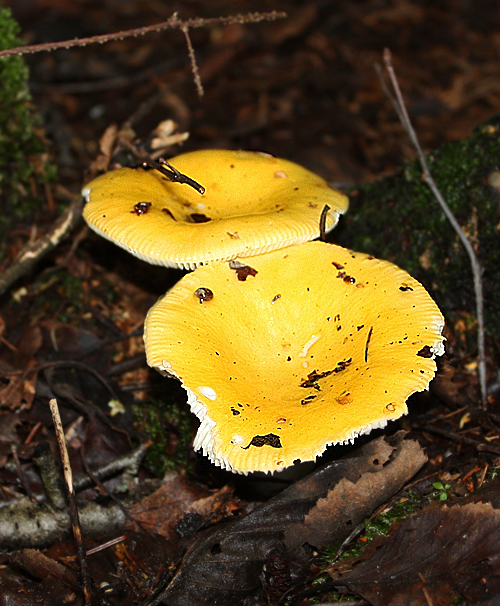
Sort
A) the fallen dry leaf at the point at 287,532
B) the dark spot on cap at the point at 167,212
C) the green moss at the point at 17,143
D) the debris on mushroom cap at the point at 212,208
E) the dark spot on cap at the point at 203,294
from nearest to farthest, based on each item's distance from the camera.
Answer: the fallen dry leaf at the point at 287,532 < the debris on mushroom cap at the point at 212,208 < the dark spot on cap at the point at 203,294 < the dark spot on cap at the point at 167,212 < the green moss at the point at 17,143

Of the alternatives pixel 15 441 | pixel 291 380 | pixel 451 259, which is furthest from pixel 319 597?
pixel 451 259

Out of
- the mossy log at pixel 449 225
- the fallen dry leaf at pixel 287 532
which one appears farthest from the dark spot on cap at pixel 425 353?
the mossy log at pixel 449 225

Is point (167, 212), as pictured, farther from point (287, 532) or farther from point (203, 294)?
point (287, 532)

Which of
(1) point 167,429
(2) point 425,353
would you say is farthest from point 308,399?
(1) point 167,429

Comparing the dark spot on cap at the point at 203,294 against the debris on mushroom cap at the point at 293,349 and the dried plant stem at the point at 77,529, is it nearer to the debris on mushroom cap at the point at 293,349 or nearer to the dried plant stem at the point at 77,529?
the debris on mushroom cap at the point at 293,349

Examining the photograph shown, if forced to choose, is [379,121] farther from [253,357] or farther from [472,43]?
[253,357]

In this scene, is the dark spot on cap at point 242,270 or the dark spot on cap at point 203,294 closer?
the dark spot on cap at point 203,294

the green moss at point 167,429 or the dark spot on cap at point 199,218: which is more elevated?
the dark spot on cap at point 199,218
